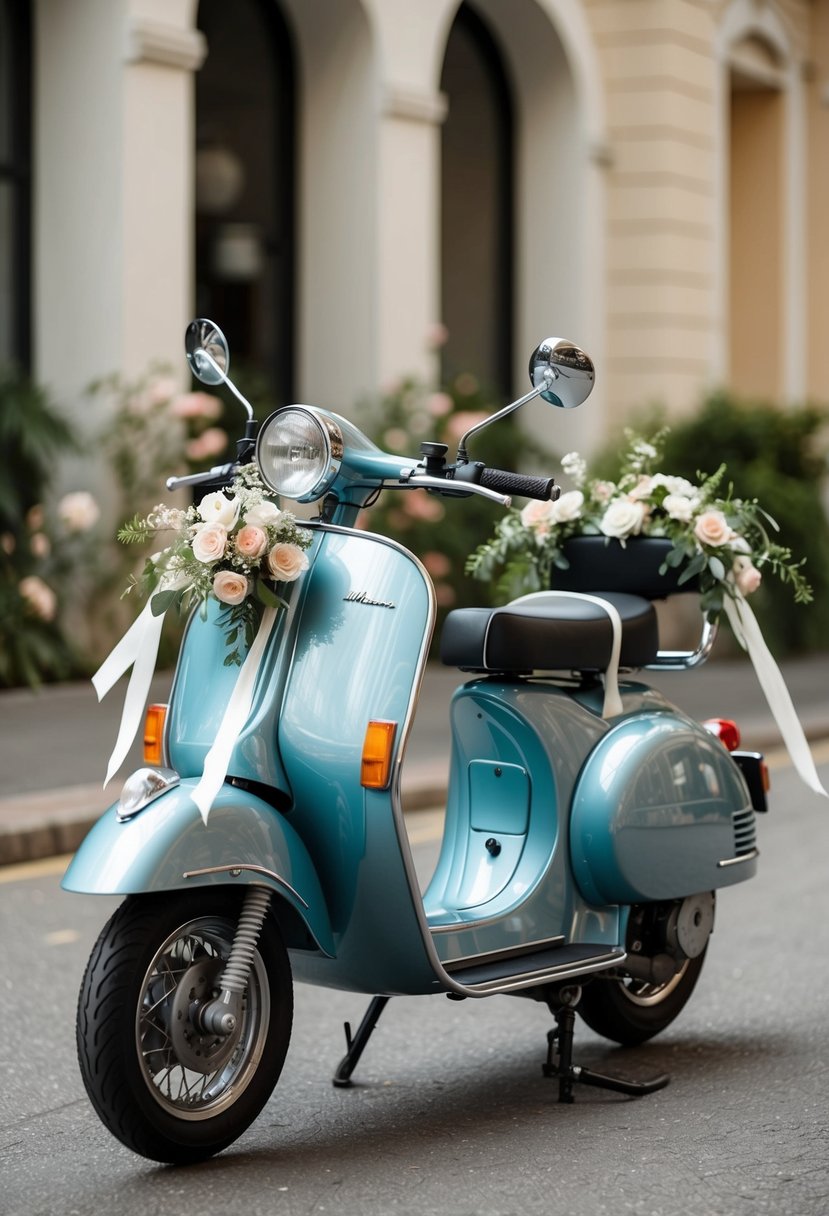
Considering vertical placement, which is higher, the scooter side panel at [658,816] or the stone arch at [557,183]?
the stone arch at [557,183]

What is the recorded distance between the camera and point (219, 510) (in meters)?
3.72

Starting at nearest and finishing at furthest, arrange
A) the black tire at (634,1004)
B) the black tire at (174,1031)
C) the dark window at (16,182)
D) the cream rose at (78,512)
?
the black tire at (174,1031)
the black tire at (634,1004)
the cream rose at (78,512)
the dark window at (16,182)

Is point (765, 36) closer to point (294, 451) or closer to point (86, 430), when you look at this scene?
point (86, 430)

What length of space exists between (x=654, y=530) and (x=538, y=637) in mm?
619

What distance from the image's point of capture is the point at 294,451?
375 centimetres

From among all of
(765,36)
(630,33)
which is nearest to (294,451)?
(630,33)

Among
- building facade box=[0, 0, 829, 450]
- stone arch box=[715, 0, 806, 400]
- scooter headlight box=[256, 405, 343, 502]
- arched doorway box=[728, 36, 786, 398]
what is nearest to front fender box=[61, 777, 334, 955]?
scooter headlight box=[256, 405, 343, 502]

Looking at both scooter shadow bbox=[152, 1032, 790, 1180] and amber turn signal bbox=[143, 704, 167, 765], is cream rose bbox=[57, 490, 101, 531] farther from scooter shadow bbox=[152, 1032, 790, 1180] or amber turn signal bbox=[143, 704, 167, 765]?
amber turn signal bbox=[143, 704, 167, 765]

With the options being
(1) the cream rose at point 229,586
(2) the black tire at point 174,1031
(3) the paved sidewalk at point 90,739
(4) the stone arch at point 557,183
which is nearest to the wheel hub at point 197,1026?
(2) the black tire at point 174,1031

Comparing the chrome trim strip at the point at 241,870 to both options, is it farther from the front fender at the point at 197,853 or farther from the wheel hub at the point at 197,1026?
the wheel hub at the point at 197,1026

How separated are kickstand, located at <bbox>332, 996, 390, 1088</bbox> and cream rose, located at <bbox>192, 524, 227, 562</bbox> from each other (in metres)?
1.09

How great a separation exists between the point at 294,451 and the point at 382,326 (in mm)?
9298

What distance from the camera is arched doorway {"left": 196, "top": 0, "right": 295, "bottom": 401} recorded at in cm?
1312

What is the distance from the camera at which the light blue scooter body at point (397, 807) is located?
12.0 ft
